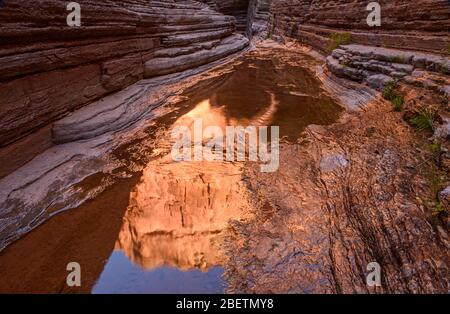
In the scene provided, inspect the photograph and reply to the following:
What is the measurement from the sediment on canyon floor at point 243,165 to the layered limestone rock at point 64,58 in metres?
0.03

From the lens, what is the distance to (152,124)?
6102mm

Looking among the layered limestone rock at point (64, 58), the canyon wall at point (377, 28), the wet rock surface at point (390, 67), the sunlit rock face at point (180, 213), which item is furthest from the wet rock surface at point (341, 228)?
the canyon wall at point (377, 28)

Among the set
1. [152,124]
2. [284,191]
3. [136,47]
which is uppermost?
[136,47]

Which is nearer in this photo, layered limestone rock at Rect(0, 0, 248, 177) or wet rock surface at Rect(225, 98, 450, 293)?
wet rock surface at Rect(225, 98, 450, 293)

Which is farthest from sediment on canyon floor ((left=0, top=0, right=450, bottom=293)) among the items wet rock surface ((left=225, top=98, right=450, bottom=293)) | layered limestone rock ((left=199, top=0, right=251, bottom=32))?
layered limestone rock ((left=199, top=0, right=251, bottom=32))

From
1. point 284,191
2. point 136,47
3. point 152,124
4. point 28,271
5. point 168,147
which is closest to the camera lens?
point 28,271

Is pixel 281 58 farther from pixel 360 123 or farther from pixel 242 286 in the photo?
pixel 242 286

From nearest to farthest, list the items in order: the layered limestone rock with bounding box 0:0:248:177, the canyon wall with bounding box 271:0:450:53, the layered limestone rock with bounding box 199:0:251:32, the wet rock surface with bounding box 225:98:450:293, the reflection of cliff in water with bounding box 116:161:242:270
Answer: the wet rock surface with bounding box 225:98:450:293, the reflection of cliff in water with bounding box 116:161:242:270, the layered limestone rock with bounding box 0:0:248:177, the canyon wall with bounding box 271:0:450:53, the layered limestone rock with bounding box 199:0:251:32

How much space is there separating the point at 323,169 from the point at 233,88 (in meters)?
4.93

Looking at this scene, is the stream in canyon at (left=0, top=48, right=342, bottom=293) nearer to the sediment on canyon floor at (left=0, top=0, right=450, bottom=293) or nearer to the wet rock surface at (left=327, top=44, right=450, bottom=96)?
the sediment on canyon floor at (left=0, top=0, right=450, bottom=293)

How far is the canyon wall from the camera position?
6758mm

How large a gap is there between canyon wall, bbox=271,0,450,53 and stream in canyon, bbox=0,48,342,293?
128 inches

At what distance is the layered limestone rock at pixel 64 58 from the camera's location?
4.08m

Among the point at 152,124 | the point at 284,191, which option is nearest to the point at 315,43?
the point at 152,124
